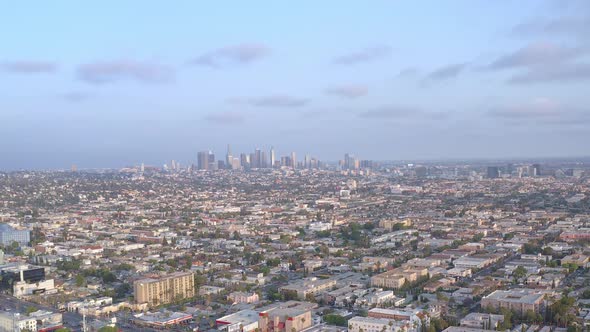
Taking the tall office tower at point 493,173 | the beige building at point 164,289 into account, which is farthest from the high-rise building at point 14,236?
the tall office tower at point 493,173

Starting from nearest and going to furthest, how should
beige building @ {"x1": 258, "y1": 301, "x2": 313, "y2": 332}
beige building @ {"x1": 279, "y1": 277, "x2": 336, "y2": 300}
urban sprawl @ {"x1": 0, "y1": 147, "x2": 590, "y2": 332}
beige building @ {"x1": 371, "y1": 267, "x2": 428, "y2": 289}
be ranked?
beige building @ {"x1": 258, "y1": 301, "x2": 313, "y2": 332}
urban sprawl @ {"x1": 0, "y1": 147, "x2": 590, "y2": 332}
beige building @ {"x1": 279, "y1": 277, "x2": 336, "y2": 300}
beige building @ {"x1": 371, "y1": 267, "x2": 428, "y2": 289}

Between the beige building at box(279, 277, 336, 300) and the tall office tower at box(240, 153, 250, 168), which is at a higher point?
the tall office tower at box(240, 153, 250, 168)

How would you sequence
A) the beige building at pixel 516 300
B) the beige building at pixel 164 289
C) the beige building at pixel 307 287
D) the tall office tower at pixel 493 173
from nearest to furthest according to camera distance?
the beige building at pixel 516 300, the beige building at pixel 164 289, the beige building at pixel 307 287, the tall office tower at pixel 493 173

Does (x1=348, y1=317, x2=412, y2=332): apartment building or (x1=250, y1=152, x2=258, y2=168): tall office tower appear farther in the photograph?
(x1=250, y1=152, x2=258, y2=168): tall office tower

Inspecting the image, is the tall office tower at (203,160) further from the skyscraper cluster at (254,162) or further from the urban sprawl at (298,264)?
the urban sprawl at (298,264)

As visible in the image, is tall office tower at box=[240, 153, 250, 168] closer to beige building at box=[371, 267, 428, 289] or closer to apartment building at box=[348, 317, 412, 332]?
beige building at box=[371, 267, 428, 289]

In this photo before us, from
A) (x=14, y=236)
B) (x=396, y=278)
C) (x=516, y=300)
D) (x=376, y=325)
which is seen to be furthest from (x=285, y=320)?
(x=14, y=236)

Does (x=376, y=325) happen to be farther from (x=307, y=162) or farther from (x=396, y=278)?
(x=307, y=162)

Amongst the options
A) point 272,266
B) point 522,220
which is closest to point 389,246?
point 272,266

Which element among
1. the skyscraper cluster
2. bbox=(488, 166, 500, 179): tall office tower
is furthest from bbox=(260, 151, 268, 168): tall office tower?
bbox=(488, 166, 500, 179): tall office tower

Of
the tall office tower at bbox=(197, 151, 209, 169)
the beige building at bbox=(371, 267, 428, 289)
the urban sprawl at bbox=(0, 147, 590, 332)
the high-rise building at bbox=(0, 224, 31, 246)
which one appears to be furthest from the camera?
the tall office tower at bbox=(197, 151, 209, 169)
